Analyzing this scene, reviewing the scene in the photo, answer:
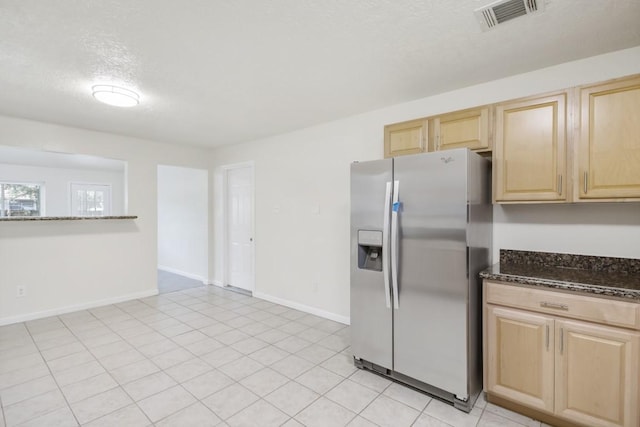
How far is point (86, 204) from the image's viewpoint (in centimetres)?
739

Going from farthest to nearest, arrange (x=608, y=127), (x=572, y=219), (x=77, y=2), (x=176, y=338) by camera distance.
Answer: (x=176, y=338) < (x=572, y=219) < (x=608, y=127) < (x=77, y=2)

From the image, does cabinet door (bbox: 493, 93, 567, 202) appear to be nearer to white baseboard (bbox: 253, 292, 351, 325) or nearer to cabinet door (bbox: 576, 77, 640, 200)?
cabinet door (bbox: 576, 77, 640, 200)

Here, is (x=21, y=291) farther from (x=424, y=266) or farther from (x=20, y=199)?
(x=424, y=266)

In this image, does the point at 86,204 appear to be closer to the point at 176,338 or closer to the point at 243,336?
the point at 176,338

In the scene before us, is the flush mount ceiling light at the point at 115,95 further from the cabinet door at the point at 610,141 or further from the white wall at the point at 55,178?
the white wall at the point at 55,178

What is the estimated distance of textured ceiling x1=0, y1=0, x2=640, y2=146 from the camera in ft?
5.49

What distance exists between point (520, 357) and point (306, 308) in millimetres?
2528

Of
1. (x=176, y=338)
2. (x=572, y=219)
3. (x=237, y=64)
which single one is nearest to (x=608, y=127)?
(x=572, y=219)

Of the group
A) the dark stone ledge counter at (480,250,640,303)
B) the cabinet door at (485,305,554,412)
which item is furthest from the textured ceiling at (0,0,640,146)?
the cabinet door at (485,305,554,412)

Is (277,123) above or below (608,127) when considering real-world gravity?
above

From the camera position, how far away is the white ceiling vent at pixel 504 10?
1608mm

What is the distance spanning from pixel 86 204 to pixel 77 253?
4.14 meters

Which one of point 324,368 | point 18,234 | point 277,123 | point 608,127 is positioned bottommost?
point 324,368

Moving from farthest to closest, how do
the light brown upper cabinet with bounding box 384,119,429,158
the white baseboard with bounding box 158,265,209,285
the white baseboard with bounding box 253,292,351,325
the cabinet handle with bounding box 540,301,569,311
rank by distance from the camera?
the white baseboard with bounding box 158,265,209,285, the white baseboard with bounding box 253,292,351,325, the light brown upper cabinet with bounding box 384,119,429,158, the cabinet handle with bounding box 540,301,569,311
